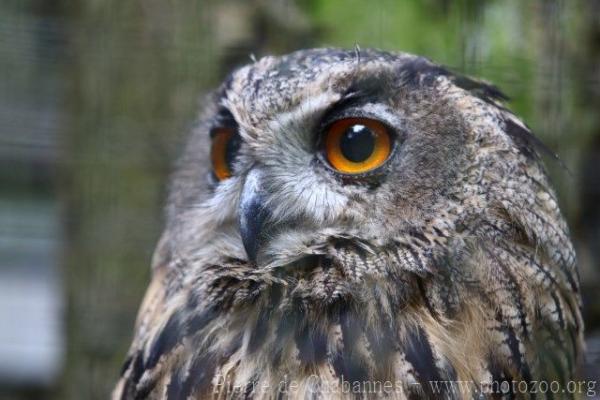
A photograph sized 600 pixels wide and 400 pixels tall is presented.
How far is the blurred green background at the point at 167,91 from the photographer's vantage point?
202 centimetres

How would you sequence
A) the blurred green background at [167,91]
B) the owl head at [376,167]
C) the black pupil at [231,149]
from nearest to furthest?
1. the owl head at [376,167]
2. the black pupil at [231,149]
3. the blurred green background at [167,91]

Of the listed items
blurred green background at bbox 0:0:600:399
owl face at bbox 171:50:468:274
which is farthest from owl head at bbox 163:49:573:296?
blurred green background at bbox 0:0:600:399

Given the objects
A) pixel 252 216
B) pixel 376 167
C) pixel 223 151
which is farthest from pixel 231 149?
pixel 376 167

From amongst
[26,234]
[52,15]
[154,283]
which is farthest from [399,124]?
[26,234]

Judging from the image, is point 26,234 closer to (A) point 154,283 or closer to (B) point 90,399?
(B) point 90,399

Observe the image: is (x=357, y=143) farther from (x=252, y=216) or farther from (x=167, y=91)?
(x=167, y=91)

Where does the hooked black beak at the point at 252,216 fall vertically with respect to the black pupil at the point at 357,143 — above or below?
below

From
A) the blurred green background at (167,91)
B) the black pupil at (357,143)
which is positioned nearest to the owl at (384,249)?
the black pupil at (357,143)

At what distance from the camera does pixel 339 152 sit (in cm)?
125

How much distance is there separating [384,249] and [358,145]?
6.9 inches

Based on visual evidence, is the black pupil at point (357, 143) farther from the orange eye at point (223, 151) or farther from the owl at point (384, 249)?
the orange eye at point (223, 151)

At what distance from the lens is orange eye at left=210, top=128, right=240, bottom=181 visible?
1382mm

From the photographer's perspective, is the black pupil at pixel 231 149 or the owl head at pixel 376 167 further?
the black pupil at pixel 231 149

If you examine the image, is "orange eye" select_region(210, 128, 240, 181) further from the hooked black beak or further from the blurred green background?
the blurred green background
